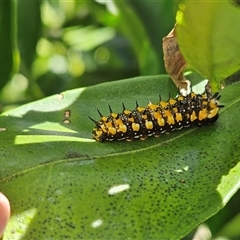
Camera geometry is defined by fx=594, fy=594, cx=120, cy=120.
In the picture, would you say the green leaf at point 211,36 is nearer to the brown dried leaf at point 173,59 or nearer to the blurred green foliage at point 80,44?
the brown dried leaf at point 173,59

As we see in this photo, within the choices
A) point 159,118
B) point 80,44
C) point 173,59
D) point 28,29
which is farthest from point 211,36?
point 80,44

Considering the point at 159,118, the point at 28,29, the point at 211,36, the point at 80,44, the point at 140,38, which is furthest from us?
the point at 80,44

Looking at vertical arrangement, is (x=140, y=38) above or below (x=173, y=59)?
below

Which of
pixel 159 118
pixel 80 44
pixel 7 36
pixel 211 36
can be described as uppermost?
pixel 211 36

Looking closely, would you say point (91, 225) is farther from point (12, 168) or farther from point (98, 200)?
point (12, 168)

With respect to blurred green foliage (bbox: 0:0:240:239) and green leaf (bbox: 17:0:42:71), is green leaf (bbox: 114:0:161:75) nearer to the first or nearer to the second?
blurred green foliage (bbox: 0:0:240:239)

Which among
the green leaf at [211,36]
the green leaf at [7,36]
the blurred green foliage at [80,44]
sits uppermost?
the green leaf at [211,36]

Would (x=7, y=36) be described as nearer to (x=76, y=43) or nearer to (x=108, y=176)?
(x=108, y=176)

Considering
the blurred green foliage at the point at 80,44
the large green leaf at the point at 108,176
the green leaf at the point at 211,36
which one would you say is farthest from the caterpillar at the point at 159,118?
the blurred green foliage at the point at 80,44
